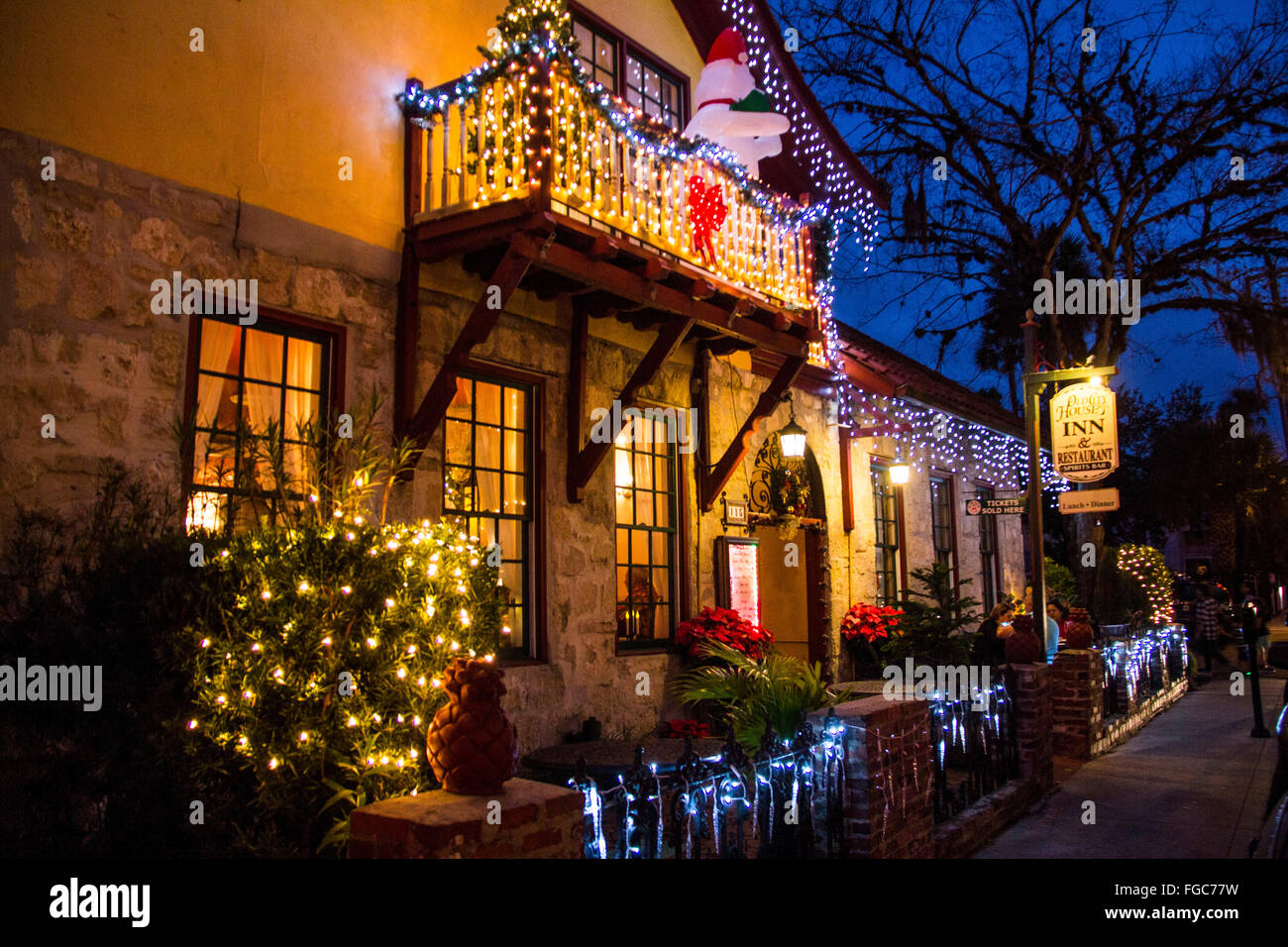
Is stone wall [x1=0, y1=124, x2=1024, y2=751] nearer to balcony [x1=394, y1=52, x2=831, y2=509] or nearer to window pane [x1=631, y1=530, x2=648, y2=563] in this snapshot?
balcony [x1=394, y1=52, x2=831, y2=509]

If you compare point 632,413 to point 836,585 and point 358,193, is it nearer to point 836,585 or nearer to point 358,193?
point 358,193

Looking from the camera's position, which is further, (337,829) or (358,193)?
(358,193)

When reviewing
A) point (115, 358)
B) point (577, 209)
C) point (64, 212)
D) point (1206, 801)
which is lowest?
point (1206, 801)

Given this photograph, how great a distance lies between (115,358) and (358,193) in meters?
2.25

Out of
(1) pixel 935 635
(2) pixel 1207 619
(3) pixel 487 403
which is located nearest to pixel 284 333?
(3) pixel 487 403

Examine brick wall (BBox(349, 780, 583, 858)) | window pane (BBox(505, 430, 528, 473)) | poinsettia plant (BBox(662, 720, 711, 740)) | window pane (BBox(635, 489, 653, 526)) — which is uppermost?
window pane (BBox(505, 430, 528, 473))

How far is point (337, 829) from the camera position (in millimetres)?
4000

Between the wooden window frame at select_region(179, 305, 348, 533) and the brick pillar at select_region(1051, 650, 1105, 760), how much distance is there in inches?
293

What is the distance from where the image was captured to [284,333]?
663 cm

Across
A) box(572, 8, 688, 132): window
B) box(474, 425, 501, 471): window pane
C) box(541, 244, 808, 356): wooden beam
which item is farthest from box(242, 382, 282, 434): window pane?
box(572, 8, 688, 132): window

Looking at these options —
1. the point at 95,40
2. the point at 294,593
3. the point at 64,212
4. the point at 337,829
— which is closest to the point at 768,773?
the point at 337,829

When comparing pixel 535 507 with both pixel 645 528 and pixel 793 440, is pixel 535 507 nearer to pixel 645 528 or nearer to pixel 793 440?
pixel 645 528

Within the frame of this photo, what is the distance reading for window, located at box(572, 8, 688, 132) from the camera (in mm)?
9617

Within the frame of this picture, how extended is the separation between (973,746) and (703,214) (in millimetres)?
5154
